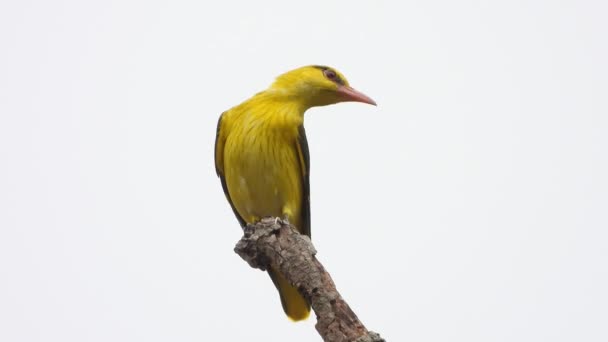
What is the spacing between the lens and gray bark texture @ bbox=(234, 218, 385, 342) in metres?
4.09

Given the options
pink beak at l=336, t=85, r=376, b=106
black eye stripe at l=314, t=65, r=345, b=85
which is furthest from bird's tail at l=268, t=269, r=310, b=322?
black eye stripe at l=314, t=65, r=345, b=85

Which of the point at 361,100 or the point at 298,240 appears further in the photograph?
the point at 361,100

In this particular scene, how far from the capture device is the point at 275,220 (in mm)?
4965

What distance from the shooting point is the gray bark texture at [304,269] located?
4086 mm

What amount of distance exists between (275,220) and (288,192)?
1667 millimetres

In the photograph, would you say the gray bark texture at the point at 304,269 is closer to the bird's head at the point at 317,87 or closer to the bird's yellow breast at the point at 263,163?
the bird's yellow breast at the point at 263,163

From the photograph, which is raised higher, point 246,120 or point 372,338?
point 246,120

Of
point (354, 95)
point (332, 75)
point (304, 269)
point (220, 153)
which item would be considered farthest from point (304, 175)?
point (304, 269)

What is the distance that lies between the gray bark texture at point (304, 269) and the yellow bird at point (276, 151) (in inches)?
54.9

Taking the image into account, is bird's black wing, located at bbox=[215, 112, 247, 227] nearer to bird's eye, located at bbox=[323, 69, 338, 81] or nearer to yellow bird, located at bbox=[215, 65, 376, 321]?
yellow bird, located at bbox=[215, 65, 376, 321]

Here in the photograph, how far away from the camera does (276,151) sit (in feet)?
21.2

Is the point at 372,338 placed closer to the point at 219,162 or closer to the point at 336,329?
the point at 336,329

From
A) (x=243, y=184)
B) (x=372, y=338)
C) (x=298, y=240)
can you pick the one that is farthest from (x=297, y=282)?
(x=243, y=184)

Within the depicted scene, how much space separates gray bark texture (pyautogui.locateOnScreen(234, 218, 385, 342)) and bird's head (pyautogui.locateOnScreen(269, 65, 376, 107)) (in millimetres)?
2283
